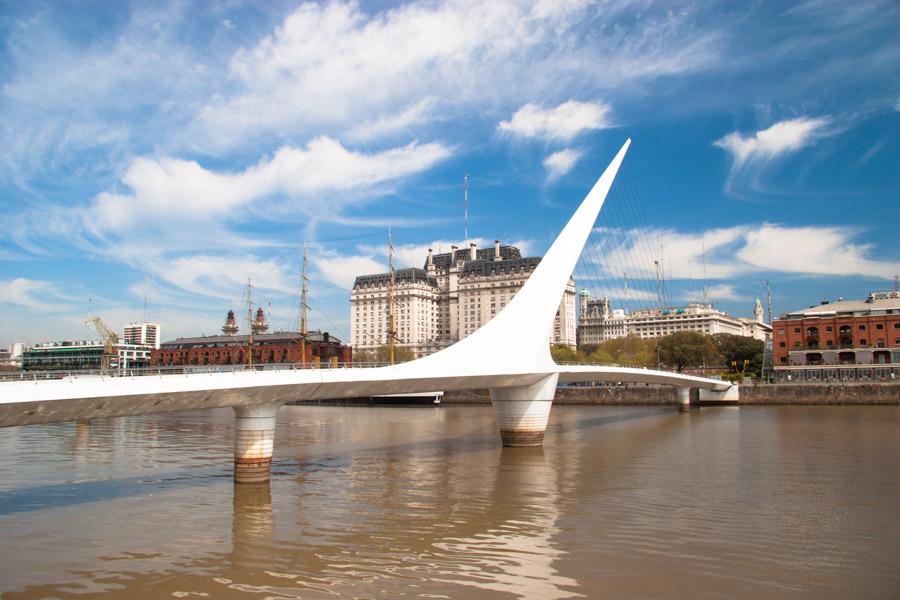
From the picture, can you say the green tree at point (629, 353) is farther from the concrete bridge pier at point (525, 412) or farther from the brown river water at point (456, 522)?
the brown river water at point (456, 522)

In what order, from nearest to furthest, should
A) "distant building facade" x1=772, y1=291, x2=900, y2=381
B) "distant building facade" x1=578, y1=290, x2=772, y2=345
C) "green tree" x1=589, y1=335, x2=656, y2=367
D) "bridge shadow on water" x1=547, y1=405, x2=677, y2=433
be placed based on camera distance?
1. "bridge shadow on water" x1=547, y1=405, x2=677, y2=433
2. "distant building facade" x1=772, y1=291, x2=900, y2=381
3. "green tree" x1=589, y1=335, x2=656, y2=367
4. "distant building facade" x1=578, y1=290, x2=772, y2=345

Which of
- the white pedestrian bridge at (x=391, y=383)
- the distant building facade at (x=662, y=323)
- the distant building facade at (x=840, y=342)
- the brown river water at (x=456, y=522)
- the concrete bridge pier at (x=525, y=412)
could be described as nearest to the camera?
the brown river water at (x=456, y=522)

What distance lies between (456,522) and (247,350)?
6998 centimetres

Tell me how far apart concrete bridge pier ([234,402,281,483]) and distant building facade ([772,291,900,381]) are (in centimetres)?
5450

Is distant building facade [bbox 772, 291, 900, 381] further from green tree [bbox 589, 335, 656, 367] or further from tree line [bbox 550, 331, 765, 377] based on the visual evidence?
green tree [bbox 589, 335, 656, 367]

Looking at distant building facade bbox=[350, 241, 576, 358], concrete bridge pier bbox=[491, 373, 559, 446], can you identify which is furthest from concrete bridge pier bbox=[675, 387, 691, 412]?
distant building facade bbox=[350, 241, 576, 358]

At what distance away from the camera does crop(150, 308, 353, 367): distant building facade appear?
77.1 meters

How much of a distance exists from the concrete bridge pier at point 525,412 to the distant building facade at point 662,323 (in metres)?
118

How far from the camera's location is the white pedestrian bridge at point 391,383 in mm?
13797

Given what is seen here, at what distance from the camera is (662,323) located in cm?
15862

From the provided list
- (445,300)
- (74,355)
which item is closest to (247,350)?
(74,355)

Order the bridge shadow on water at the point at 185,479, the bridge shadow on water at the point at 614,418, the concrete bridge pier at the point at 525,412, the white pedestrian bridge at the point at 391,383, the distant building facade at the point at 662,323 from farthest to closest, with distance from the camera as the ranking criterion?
the distant building facade at the point at 662,323
the bridge shadow on water at the point at 614,418
the concrete bridge pier at the point at 525,412
the bridge shadow on water at the point at 185,479
the white pedestrian bridge at the point at 391,383

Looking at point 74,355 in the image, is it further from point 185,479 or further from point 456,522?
point 456,522

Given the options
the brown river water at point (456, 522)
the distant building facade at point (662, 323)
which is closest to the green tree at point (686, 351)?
the brown river water at point (456, 522)
